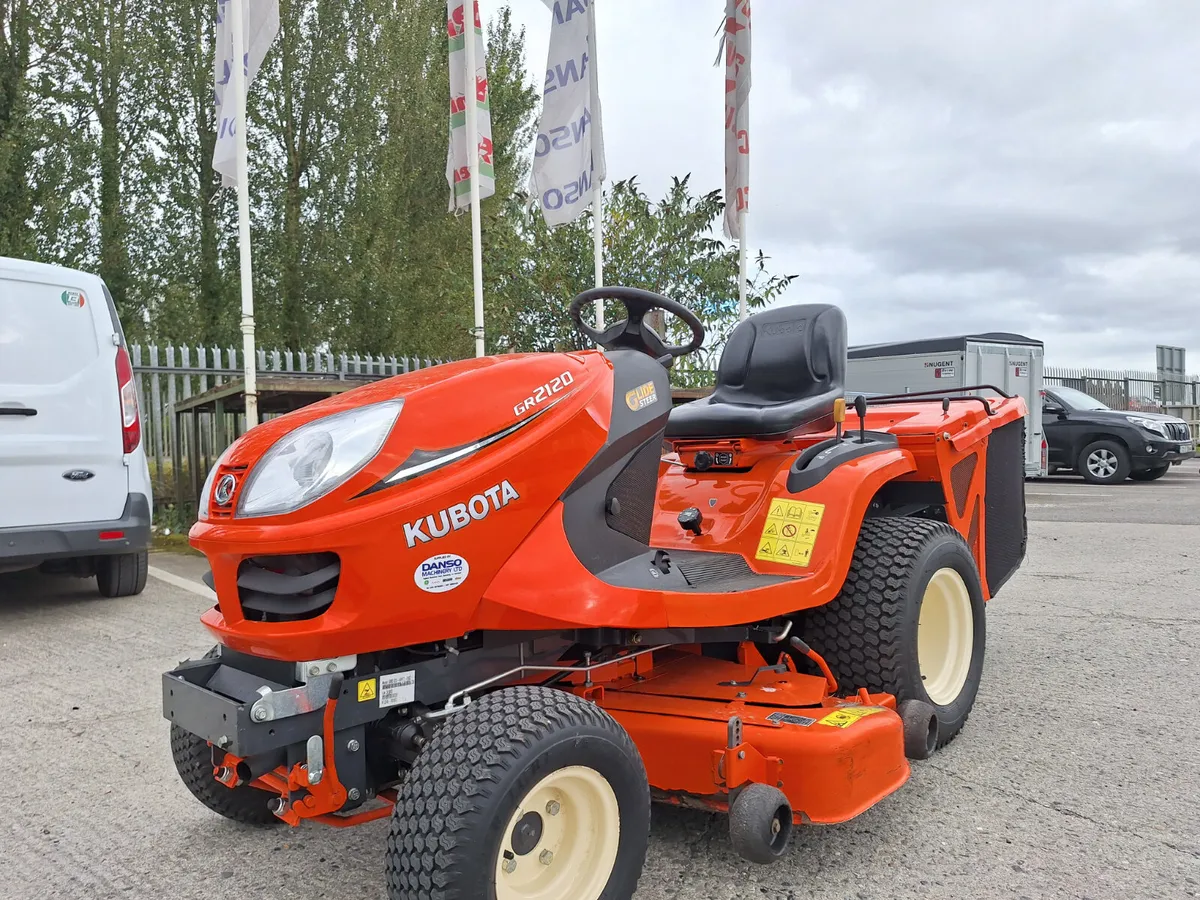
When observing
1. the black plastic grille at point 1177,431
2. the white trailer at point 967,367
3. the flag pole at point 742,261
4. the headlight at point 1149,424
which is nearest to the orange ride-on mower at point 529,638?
the flag pole at point 742,261

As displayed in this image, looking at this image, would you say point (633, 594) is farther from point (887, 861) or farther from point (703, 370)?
point (703, 370)

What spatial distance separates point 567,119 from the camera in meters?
8.68

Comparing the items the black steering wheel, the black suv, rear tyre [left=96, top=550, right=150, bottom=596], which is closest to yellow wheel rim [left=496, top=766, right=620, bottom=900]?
the black steering wheel

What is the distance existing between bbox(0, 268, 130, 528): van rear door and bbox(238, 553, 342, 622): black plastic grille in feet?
11.9

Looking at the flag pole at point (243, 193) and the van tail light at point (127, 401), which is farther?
the flag pole at point (243, 193)

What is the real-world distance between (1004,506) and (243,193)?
17.1 ft

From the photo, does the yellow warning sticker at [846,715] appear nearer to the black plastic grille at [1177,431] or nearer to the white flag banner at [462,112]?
the white flag banner at [462,112]

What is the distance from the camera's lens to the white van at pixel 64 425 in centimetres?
492

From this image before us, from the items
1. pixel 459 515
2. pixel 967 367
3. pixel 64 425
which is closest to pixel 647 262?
pixel 967 367

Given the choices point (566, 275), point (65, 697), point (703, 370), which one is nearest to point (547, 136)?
point (566, 275)

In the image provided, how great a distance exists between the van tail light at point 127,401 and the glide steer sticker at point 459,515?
400 cm

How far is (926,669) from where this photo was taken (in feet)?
11.0

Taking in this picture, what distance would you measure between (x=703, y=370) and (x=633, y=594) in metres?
9.45

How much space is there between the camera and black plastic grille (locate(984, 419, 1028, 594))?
4.10 metres
